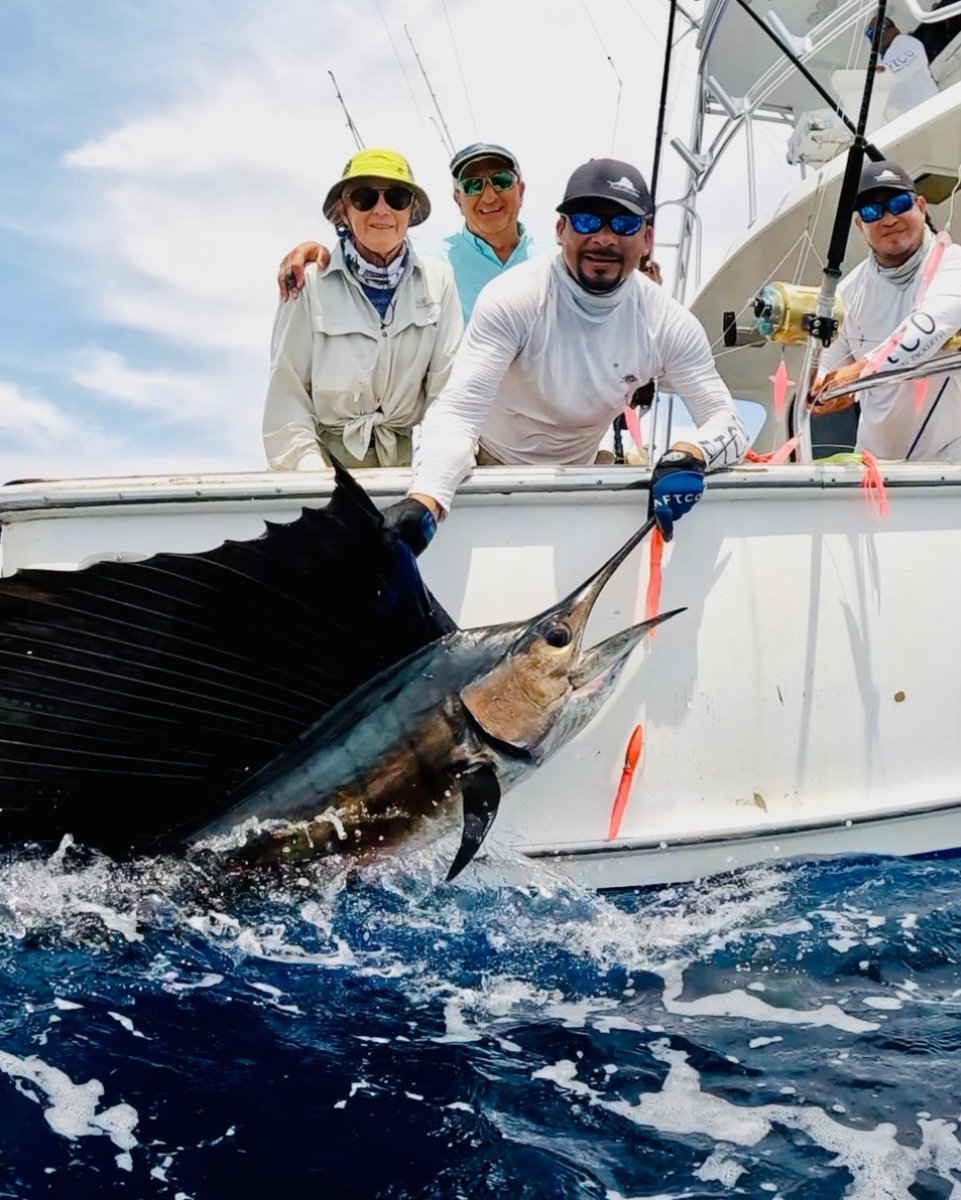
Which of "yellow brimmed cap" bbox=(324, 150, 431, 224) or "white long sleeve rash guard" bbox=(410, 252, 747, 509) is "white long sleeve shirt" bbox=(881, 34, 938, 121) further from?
"white long sleeve rash guard" bbox=(410, 252, 747, 509)

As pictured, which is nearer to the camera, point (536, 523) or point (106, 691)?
point (106, 691)

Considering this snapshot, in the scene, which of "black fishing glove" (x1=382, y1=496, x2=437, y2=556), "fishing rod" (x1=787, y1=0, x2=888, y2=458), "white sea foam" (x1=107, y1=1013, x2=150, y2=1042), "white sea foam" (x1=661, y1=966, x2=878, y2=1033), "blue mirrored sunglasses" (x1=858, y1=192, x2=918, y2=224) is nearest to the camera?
"white sea foam" (x1=107, y1=1013, x2=150, y2=1042)

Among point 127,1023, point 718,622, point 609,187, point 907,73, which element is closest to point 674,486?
point 718,622

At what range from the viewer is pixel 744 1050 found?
1874mm

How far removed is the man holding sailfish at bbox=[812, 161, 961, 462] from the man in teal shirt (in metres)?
1.14

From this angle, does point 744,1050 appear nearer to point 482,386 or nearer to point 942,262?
point 482,386

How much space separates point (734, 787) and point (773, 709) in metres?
0.22

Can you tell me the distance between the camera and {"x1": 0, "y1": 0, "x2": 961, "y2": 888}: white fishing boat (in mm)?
2490

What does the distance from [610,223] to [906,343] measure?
95 cm

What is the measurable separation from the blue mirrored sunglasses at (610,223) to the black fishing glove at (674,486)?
574 millimetres

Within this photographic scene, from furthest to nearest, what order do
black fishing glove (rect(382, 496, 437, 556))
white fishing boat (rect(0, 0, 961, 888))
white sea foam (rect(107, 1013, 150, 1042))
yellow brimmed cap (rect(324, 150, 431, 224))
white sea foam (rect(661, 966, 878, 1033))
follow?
yellow brimmed cap (rect(324, 150, 431, 224)) < white fishing boat (rect(0, 0, 961, 888)) < black fishing glove (rect(382, 496, 437, 556)) < white sea foam (rect(661, 966, 878, 1033)) < white sea foam (rect(107, 1013, 150, 1042))

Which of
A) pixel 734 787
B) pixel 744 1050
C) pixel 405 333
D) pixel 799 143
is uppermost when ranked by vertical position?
pixel 799 143

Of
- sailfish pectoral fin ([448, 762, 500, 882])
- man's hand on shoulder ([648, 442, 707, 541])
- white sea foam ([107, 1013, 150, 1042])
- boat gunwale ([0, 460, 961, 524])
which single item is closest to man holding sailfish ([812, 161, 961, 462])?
boat gunwale ([0, 460, 961, 524])

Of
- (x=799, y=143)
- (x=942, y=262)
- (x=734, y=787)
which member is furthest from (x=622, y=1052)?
(x=799, y=143)
